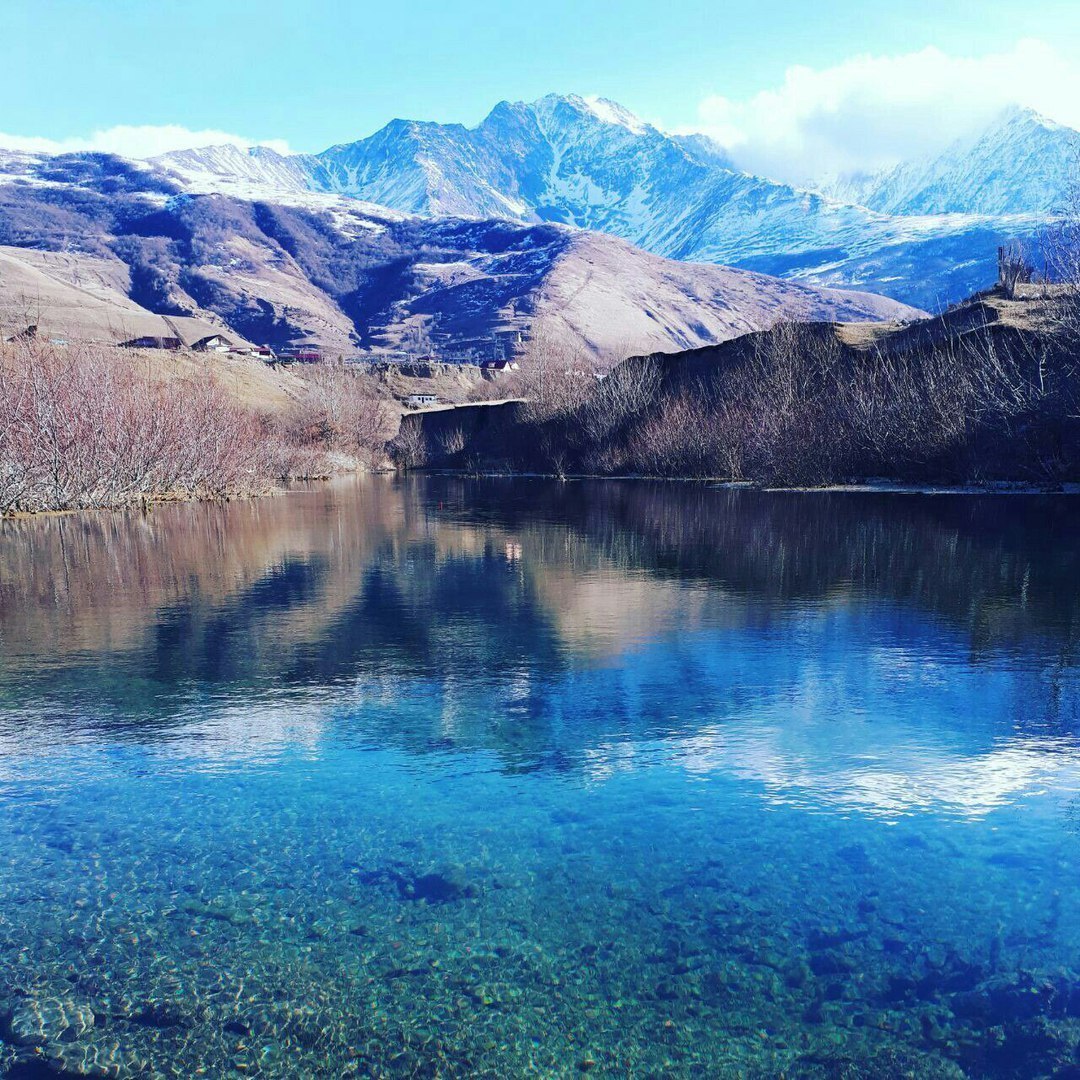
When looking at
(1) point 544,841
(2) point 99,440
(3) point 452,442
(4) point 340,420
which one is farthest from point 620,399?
(1) point 544,841

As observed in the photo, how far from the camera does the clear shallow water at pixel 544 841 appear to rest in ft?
18.4

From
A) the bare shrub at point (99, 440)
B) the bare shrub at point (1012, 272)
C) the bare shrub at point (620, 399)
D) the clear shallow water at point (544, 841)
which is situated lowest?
the clear shallow water at point (544, 841)

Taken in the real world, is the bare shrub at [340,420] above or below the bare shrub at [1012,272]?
below

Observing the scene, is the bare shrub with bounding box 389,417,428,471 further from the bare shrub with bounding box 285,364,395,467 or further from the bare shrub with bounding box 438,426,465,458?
the bare shrub with bounding box 438,426,465,458

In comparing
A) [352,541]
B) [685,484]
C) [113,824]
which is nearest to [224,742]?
[113,824]

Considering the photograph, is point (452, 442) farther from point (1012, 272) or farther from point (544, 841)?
point (544, 841)

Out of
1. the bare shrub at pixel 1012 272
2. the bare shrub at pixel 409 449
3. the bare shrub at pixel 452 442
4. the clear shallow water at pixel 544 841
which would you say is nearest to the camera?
the clear shallow water at pixel 544 841

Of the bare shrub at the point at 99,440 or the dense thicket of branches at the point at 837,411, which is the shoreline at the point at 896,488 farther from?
the bare shrub at the point at 99,440

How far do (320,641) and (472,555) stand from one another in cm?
1150

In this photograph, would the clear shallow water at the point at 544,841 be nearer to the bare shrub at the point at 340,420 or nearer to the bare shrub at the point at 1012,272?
the bare shrub at the point at 1012,272

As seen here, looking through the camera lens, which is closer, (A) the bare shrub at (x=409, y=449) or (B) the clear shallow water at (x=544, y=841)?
(B) the clear shallow water at (x=544, y=841)

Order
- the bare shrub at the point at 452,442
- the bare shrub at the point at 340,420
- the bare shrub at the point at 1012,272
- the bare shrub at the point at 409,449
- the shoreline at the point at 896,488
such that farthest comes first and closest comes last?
the bare shrub at the point at 409,449
the bare shrub at the point at 452,442
the bare shrub at the point at 340,420
the bare shrub at the point at 1012,272
the shoreline at the point at 896,488

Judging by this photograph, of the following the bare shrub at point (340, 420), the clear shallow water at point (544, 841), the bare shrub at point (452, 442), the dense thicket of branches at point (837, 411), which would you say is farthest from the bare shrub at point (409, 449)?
the clear shallow water at point (544, 841)

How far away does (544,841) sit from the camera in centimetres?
790
